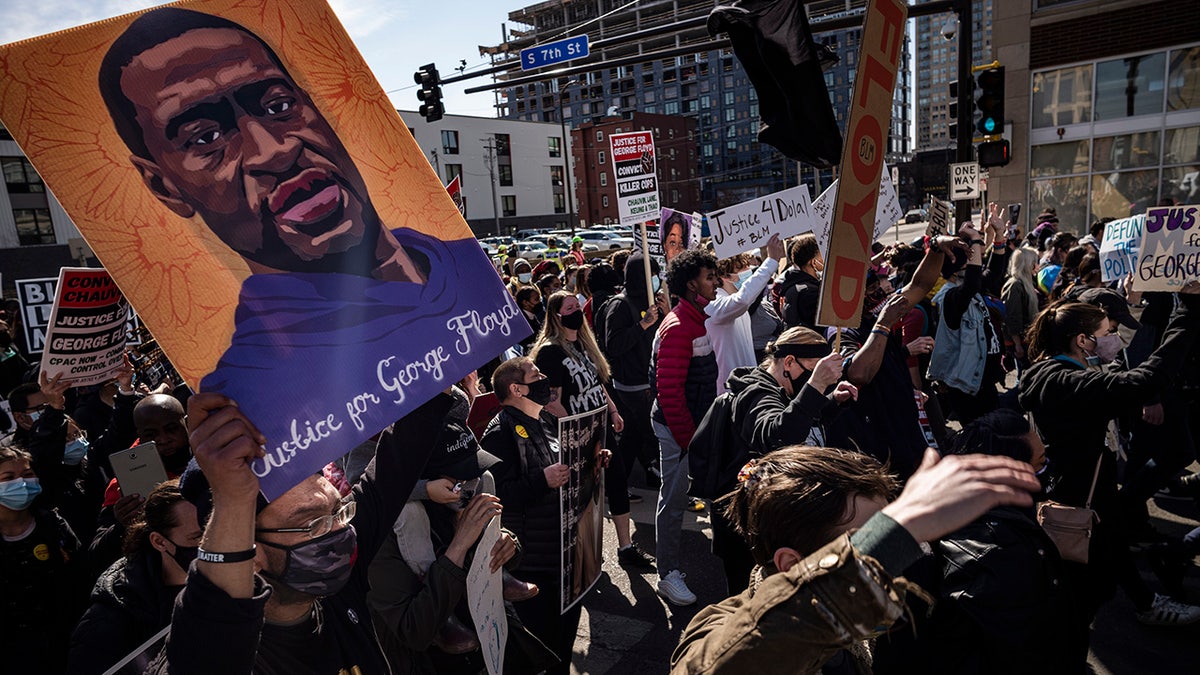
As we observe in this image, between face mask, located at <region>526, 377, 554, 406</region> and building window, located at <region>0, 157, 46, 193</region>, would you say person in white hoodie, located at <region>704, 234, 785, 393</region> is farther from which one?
building window, located at <region>0, 157, 46, 193</region>

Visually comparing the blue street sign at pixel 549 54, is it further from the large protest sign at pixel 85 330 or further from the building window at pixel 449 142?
the building window at pixel 449 142

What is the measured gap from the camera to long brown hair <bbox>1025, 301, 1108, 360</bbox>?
3.76 meters

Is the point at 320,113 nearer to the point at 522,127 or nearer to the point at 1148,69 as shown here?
the point at 1148,69

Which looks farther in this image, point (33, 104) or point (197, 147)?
point (197, 147)

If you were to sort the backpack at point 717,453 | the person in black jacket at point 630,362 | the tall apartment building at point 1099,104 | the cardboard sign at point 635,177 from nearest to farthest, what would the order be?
1. the backpack at point 717,453
2. the person in black jacket at point 630,362
3. the cardboard sign at point 635,177
4. the tall apartment building at point 1099,104

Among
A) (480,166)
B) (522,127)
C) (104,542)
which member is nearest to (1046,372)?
(104,542)

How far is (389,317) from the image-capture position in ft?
5.89

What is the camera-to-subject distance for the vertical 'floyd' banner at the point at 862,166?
2574 mm

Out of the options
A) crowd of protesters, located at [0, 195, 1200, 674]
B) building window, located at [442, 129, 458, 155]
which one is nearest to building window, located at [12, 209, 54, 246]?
building window, located at [442, 129, 458, 155]

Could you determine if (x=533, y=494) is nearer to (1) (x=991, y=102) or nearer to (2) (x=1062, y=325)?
(2) (x=1062, y=325)

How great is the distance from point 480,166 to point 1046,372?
220 ft

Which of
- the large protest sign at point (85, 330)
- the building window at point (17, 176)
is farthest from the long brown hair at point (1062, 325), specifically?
the building window at point (17, 176)

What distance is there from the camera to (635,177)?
8164 millimetres

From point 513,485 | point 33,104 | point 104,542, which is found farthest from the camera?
point 513,485
